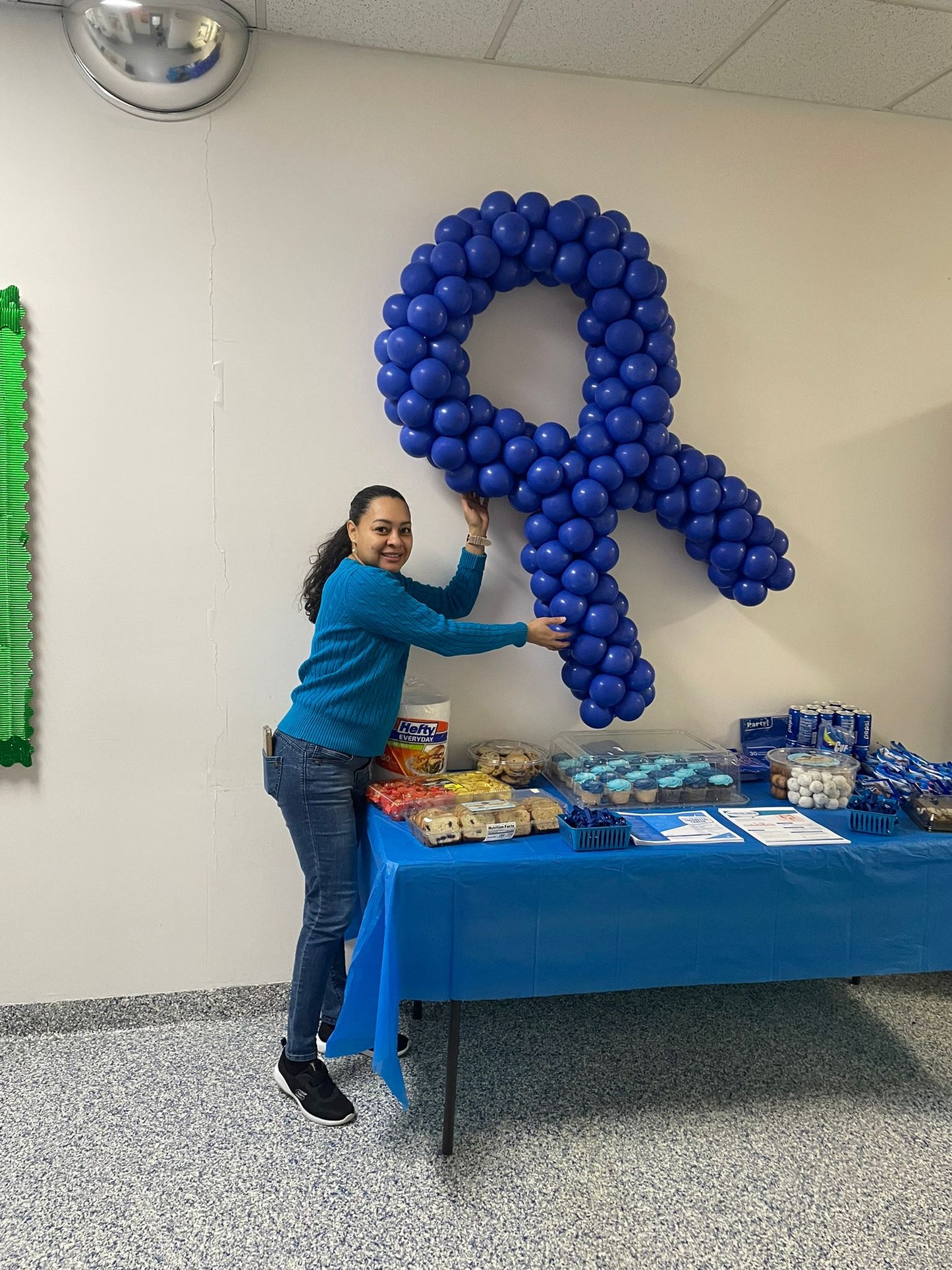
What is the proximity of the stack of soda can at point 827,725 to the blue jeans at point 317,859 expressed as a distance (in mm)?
1404

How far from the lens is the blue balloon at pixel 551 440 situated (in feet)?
8.13

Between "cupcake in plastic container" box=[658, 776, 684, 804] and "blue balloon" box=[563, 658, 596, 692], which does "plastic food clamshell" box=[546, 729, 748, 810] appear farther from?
"blue balloon" box=[563, 658, 596, 692]

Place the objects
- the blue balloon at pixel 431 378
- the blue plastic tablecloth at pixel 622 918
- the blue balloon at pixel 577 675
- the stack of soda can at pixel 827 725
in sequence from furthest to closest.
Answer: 1. the stack of soda can at pixel 827 725
2. the blue balloon at pixel 577 675
3. the blue balloon at pixel 431 378
4. the blue plastic tablecloth at pixel 622 918

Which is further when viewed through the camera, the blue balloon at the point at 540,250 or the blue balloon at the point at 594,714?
the blue balloon at the point at 594,714

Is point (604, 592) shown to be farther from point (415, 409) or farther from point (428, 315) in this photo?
point (428, 315)

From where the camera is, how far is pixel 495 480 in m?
2.48

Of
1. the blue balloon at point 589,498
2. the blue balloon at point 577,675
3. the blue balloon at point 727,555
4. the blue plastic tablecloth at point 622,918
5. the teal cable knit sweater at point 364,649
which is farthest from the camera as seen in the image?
the blue balloon at point 727,555

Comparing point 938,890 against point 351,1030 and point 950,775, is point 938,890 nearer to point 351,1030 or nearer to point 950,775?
point 950,775

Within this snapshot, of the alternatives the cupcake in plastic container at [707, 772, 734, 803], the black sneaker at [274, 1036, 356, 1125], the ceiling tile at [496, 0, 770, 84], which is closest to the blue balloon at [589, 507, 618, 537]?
the cupcake in plastic container at [707, 772, 734, 803]

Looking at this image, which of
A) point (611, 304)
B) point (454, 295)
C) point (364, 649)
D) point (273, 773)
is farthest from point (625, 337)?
point (273, 773)

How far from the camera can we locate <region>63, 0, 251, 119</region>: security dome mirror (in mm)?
2260

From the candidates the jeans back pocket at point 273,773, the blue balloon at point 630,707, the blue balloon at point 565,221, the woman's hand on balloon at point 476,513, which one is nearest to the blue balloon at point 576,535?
the woman's hand on balloon at point 476,513

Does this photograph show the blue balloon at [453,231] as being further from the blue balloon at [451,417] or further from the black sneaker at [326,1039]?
the black sneaker at [326,1039]

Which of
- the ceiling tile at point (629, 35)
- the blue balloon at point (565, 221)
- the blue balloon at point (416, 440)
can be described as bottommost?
the blue balloon at point (416, 440)
